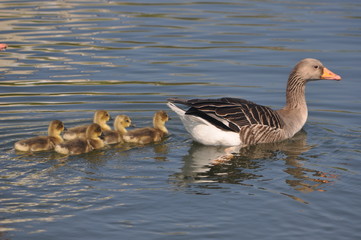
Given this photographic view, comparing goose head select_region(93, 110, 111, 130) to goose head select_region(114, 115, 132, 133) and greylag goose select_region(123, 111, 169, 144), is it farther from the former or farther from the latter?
greylag goose select_region(123, 111, 169, 144)

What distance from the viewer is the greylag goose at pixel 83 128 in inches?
490

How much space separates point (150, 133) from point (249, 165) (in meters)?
1.92

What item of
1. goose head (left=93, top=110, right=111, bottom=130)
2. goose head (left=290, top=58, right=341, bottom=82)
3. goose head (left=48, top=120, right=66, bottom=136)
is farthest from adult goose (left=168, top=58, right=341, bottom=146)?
goose head (left=48, top=120, right=66, bottom=136)

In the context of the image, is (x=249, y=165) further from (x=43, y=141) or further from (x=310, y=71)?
(x=43, y=141)

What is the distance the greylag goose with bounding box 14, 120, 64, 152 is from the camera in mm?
11508

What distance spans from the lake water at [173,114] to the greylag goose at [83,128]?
0.66 meters

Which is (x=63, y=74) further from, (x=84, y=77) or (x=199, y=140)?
(x=199, y=140)

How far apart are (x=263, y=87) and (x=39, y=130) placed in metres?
5.22

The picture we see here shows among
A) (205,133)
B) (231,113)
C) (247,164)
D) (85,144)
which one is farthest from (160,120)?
(247,164)

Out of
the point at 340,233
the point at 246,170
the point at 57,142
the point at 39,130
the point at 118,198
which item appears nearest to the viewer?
the point at 340,233

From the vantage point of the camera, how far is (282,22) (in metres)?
A: 21.9

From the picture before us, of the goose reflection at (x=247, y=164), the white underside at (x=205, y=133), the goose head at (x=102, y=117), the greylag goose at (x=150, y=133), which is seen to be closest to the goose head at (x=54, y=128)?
the goose head at (x=102, y=117)

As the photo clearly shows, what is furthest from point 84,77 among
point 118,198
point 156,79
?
point 118,198

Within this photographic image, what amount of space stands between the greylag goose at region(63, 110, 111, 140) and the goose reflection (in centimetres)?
163
